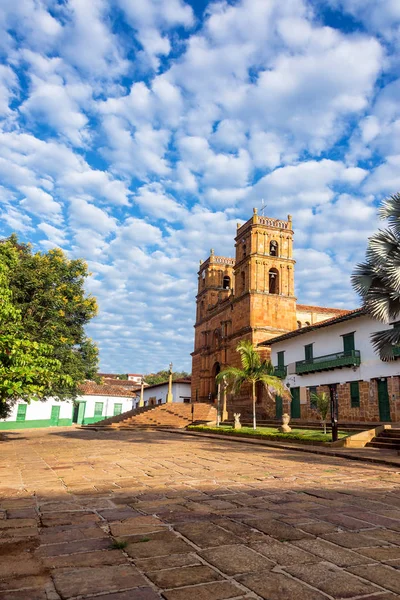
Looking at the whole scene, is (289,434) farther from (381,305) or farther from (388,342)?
(381,305)

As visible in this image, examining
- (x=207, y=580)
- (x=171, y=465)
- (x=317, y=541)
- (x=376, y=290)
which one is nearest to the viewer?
(x=207, y=580)

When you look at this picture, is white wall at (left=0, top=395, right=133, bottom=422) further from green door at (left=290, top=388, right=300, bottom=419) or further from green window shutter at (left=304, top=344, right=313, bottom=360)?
green window shutter at (left=304, top=344, right=313, bottom=360)

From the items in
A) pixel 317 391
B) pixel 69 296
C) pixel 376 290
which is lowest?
pixel 317 391

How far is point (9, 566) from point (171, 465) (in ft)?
19.9

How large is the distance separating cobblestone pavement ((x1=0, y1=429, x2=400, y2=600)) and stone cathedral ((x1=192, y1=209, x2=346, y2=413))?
26.1m

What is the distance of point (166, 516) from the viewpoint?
4.38m

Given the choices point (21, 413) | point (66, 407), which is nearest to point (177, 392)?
point (66, 407)

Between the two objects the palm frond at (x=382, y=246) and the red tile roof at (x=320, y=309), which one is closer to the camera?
the palm frond at (x=382, y=246)

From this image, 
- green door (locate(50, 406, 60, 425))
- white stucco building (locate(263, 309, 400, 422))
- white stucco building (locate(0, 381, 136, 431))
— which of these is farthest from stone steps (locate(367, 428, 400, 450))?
green door (locate(50, 406, 60, 425))

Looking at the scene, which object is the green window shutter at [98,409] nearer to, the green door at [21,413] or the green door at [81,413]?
the green door at [81,413]

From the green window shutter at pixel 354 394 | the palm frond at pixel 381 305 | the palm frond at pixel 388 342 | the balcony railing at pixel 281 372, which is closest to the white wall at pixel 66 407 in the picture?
the balcony railing at pixel 281 372

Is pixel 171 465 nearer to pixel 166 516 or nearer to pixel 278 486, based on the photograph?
pixel 278 486

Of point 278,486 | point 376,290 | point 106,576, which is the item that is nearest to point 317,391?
point 376,290

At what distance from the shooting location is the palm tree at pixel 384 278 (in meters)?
12.3
